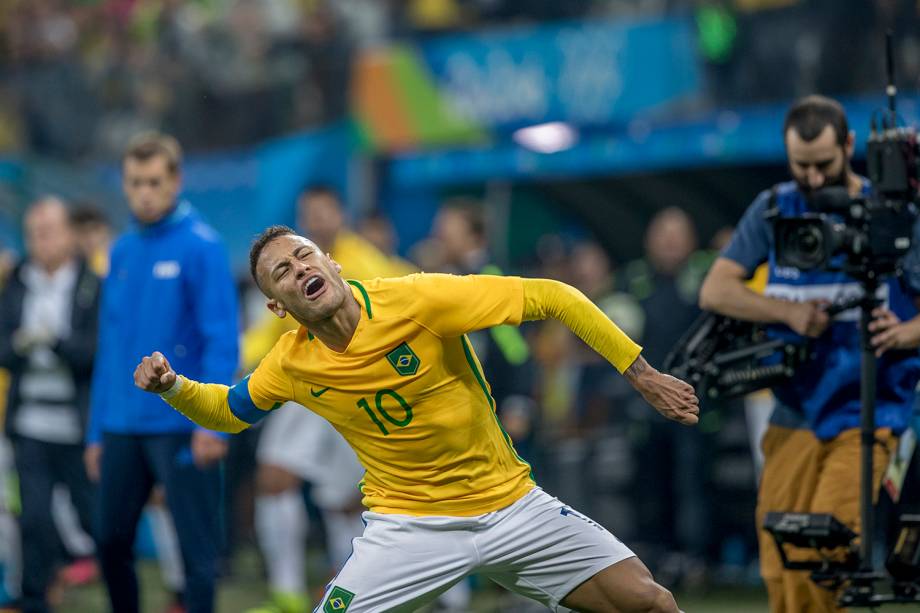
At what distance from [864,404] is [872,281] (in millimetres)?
469

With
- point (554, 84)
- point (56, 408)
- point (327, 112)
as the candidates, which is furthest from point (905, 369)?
point (327, 112)

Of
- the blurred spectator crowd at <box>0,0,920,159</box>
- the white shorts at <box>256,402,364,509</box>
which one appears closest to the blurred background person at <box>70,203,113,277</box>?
the white shorts at <box>256,402,364,509</box>

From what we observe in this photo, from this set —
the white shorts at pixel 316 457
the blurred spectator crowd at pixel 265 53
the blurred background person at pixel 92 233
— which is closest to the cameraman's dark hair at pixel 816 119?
the white shorts at pixel 316 457

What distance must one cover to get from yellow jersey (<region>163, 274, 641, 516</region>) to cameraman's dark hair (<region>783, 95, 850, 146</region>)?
56.0 inches

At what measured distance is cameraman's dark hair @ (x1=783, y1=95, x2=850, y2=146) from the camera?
19.7 ft

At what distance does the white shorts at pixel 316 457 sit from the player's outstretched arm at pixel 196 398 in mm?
3775

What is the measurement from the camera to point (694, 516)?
10086mm

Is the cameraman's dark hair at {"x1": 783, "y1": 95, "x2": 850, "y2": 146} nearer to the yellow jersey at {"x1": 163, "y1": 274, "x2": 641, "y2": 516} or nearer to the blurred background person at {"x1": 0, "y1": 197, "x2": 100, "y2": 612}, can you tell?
the yellow jersey at {"x1": 163, "y1": 274, "x2": 641, "y2": 516}

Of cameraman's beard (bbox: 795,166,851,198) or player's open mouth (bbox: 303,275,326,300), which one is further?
cameraman's beard (bbox: 795,166,851,198)

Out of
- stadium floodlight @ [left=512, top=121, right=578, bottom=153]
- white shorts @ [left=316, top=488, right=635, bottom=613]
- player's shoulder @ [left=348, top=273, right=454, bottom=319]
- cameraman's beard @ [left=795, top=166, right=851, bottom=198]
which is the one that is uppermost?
stadium floodlight @ [left=512, top=121, right=578, bottom=153]

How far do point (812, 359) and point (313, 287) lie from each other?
7.21 feet

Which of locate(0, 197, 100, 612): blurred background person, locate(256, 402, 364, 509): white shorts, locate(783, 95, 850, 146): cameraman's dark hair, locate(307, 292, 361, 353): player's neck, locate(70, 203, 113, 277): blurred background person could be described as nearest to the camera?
locate(307, 292, 361, 353): player's neck

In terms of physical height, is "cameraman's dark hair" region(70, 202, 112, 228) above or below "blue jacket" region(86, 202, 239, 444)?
above

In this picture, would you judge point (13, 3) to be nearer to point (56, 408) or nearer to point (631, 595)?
point (56, 408)
